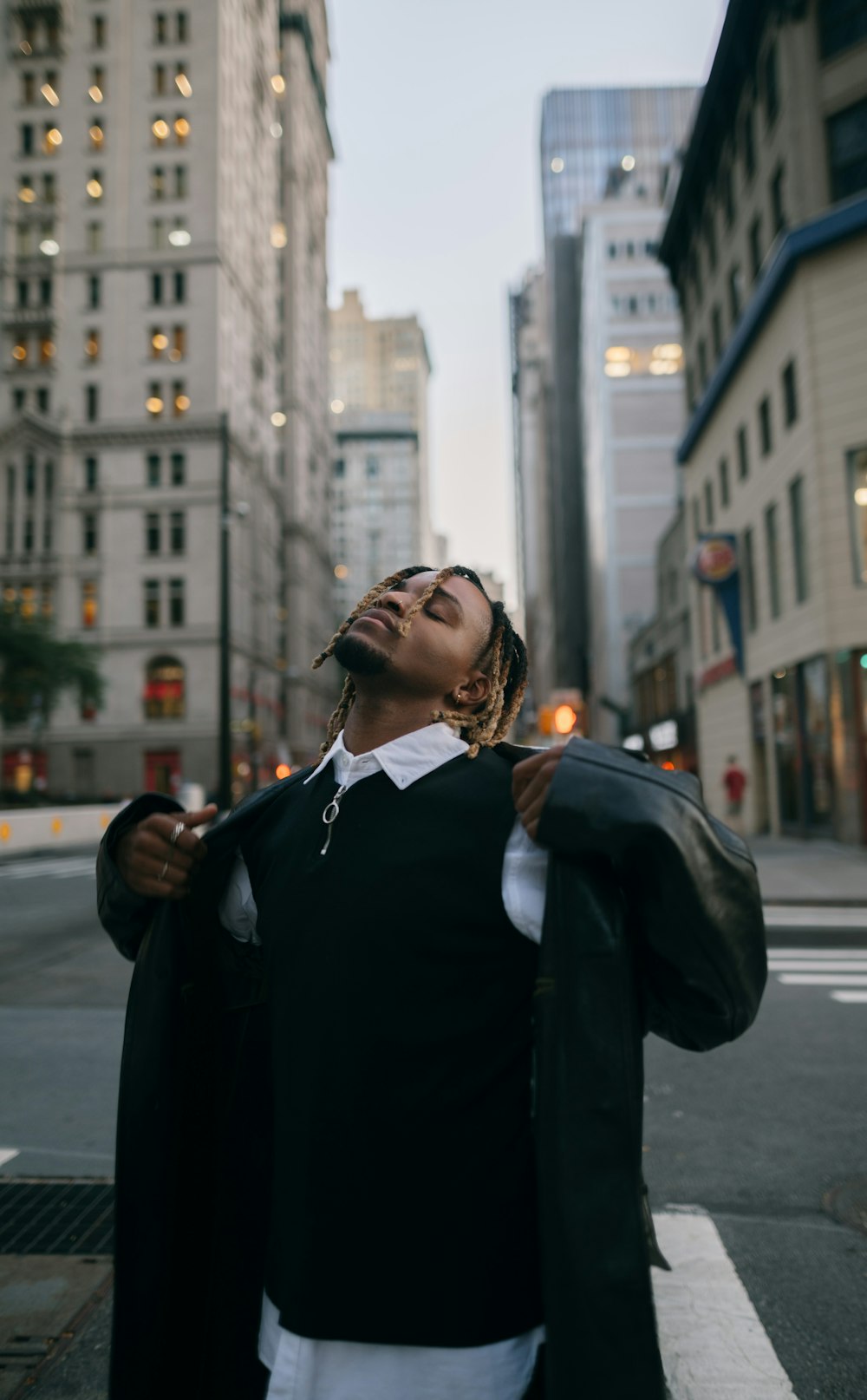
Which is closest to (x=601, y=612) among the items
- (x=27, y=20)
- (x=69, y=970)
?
(x=27, y=20)

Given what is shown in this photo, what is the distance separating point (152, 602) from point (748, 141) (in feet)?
127

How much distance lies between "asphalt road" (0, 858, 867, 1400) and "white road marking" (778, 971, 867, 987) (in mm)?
107

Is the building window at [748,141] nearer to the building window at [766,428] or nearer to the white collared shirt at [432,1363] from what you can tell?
the building window at [766,428]

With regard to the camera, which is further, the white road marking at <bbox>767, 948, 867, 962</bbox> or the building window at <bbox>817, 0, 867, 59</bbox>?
the building window at <bbox>817, 0, 867, 59</bbox>

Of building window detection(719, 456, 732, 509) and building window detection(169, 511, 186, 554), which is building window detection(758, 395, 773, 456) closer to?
building window detection(719, 456, 732, 509)

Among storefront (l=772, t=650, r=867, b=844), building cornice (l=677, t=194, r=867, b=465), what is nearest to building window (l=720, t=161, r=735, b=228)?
building cornice (l=677, t=194, r=867, b=465)

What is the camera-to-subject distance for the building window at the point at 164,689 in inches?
2106

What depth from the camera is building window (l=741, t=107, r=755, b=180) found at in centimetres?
2505

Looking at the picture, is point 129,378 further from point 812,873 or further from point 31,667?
point 812,873

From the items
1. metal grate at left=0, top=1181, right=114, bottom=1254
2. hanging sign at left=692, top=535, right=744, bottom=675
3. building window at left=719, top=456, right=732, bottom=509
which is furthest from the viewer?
building window at left=719, top=456, right=732, bottom=509

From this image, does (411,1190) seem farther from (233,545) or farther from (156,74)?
(156,74)

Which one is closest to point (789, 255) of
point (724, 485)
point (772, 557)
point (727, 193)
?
point (772, 557)

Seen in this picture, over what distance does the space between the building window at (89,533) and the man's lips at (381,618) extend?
56.7 meters

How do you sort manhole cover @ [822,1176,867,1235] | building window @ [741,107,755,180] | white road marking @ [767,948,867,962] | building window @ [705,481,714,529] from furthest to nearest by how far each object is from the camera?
building window @ [705,481,714,529], building window @ [741,107,755,180], white road marking @ [767,948,867,962], manhole cover @ [822,1176,867,1235]
